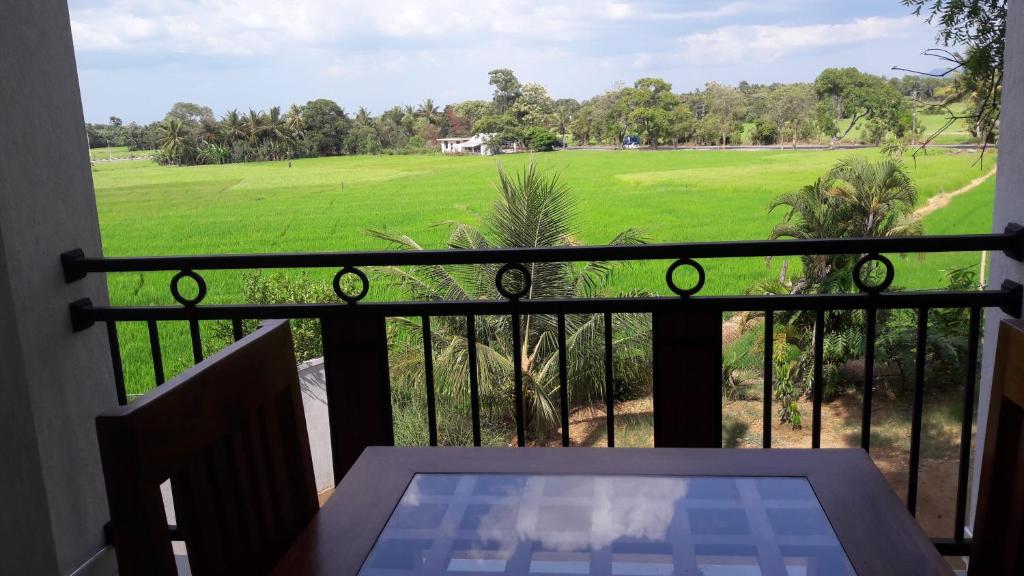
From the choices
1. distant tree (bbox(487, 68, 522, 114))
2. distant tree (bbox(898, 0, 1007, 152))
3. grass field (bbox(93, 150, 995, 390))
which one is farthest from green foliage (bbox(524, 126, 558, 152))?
distant tree (bbox(898, 0, 1007, 152))

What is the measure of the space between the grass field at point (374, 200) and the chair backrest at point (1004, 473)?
48.7 ft

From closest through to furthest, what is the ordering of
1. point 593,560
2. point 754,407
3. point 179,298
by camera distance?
Result: point 593,560, point 179,298, point 754,407

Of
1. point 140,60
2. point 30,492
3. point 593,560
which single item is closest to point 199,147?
point 140,60

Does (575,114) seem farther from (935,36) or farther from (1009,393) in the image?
(1009,393)

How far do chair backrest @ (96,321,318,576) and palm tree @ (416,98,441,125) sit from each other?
1893cm

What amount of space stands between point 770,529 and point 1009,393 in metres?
0.33

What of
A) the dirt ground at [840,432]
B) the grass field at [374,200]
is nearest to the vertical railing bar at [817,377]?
the dirt ground at [840,432]

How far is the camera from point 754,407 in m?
9.66

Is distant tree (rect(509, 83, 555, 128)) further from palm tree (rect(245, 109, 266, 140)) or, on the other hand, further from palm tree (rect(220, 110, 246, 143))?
palm tree (rect(220, 110, 246, 143))

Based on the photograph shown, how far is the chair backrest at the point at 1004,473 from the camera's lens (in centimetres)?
85

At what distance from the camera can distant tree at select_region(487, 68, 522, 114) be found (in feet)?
62.7

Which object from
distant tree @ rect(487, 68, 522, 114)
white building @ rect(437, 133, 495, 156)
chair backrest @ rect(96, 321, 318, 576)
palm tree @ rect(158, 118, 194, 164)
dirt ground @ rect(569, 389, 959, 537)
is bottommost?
dirt ground @ rect(569, 389, 959, 537)

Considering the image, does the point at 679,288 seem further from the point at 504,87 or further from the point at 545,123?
the point at 504,87

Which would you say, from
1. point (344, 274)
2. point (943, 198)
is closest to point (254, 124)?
point (943, 198)
